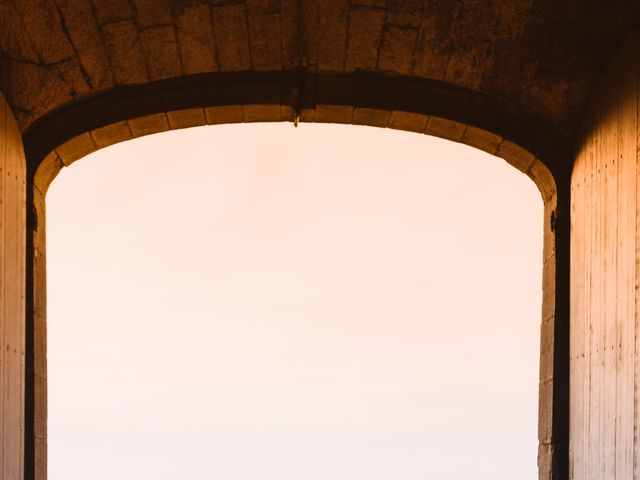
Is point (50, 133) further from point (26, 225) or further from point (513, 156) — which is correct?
point (513, 156)

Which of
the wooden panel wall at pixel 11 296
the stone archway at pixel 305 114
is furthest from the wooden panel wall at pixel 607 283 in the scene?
the wooden panel wall at pixel 11 296

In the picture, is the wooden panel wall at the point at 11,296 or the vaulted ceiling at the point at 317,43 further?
the vaulted ceiling at the point at 317,43

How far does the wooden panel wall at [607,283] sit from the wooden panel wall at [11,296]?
8.21 feet

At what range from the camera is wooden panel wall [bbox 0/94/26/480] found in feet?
15.6

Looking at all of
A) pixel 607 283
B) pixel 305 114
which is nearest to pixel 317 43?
pixel 305 114

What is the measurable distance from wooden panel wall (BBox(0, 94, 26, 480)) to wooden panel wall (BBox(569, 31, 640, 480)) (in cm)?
250

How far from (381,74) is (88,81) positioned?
1.48 meters

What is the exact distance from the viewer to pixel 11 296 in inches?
195

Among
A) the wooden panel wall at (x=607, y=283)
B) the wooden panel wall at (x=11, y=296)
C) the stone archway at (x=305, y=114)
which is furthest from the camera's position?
the stone archway at (x=305, y=114)

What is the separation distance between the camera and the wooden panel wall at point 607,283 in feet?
14.3

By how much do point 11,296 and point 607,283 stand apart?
A: 2.57 m

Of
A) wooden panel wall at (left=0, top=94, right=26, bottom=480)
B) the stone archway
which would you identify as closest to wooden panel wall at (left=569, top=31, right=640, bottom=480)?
the stone archway

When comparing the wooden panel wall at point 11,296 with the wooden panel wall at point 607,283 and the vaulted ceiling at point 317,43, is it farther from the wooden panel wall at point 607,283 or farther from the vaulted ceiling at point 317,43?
the wooden panel wall at point 607,283

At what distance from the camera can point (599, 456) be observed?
4.76 meters
